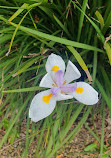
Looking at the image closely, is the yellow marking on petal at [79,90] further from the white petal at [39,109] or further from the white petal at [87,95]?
the white petal at [39,109]

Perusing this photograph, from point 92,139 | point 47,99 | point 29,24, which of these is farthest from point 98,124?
point 29,24

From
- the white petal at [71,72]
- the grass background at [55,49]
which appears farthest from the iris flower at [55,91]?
the grass background at [55,49]

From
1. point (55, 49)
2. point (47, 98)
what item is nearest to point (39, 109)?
point (47, 98)

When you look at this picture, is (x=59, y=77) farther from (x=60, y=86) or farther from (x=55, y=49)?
(x=55, y=49)

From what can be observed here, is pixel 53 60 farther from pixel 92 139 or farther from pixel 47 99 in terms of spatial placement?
pixel 92 139

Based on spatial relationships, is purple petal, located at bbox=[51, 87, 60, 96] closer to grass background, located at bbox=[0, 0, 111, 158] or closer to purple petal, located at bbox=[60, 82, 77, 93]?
purple petal, located at bbox=[60, 82, 77, 93]

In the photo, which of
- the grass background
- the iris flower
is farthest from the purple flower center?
the grass background
